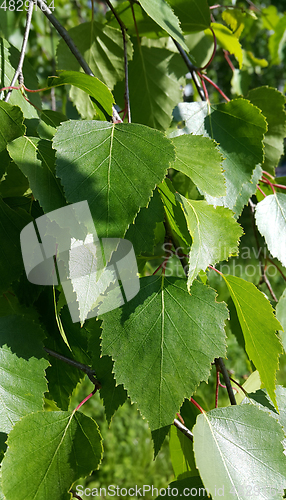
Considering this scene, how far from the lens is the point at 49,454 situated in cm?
39

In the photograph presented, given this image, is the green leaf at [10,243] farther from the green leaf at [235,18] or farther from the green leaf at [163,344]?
the green leaf at [235,18]

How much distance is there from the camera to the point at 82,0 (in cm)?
184

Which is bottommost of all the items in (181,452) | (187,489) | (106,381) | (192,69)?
(181,452)

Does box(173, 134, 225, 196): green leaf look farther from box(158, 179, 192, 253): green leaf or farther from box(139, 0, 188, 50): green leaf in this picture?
box(139, 0, 188, 50): green leaf

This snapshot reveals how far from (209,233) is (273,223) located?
211 mm

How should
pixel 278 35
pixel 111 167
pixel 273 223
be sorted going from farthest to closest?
pixel 278 35
pixel 273 223
pixel 111 167

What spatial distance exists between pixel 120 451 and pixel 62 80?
1651 millimetres

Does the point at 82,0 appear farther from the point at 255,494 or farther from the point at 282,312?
the point at 255,494

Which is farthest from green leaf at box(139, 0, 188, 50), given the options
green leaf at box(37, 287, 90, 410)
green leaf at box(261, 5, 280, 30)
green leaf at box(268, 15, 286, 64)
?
green leaf at box(261, 5, 280, 30)

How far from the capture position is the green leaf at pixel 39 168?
36cm

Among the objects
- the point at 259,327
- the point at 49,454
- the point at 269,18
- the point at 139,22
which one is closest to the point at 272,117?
the point at 139,22

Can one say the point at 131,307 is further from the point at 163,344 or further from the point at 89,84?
the point at 89,84

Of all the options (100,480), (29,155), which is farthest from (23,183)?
(100,480)

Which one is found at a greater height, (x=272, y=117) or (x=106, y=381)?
(x=272, y=117)
